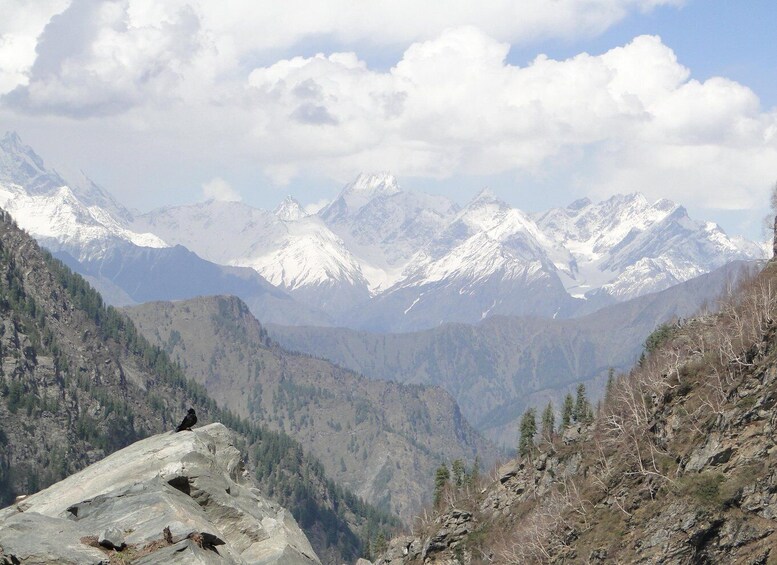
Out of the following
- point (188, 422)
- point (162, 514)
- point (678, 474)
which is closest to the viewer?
point (162, 514)

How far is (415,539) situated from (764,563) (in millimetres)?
119323

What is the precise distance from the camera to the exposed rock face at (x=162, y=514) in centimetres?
3025

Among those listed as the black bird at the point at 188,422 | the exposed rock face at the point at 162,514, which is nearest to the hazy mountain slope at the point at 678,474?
the exposed rock face at the point at 162,514

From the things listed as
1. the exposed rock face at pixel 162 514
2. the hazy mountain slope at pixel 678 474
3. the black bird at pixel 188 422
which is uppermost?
the black bird at pixel 188 422

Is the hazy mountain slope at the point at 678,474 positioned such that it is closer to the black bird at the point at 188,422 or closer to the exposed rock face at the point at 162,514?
the exposed rock face at the point at 162,514

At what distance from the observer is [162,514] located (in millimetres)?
32531

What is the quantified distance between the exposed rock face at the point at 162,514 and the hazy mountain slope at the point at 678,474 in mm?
48764

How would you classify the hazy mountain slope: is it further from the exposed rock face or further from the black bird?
the black bird

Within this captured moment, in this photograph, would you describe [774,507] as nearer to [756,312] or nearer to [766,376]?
[766,376]

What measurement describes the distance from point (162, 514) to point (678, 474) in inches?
2934

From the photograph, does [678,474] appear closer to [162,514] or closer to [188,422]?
[188,422]

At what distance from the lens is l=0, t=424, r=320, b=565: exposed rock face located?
3025cm

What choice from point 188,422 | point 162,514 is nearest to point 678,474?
point 188,422

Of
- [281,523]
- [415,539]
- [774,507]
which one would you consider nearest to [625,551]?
[774,507]
